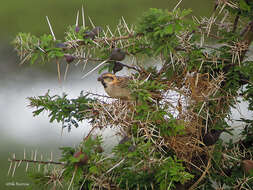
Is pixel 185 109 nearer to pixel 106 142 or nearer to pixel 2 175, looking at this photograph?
pixel 106 142

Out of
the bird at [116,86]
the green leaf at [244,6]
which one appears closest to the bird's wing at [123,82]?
the bird at [116,86]

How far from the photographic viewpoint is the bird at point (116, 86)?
766mm

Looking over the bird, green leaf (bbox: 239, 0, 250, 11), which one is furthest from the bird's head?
green leaf (bbox: 239, 0, 250, 11)

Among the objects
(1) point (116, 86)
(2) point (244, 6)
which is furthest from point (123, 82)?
(2) point (244, 6)

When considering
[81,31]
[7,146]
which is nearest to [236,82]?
[81,31]

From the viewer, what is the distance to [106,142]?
81cm

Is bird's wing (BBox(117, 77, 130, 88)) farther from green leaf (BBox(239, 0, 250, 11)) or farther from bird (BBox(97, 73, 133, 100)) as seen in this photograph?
green leaf (BBox(239, 0, 250, 11))

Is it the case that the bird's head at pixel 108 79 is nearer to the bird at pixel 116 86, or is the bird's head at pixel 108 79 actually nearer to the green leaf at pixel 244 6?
the bird at pixel 116 86

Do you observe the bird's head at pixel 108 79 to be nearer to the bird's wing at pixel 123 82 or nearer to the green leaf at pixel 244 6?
the bird's wing at pixel 123 82

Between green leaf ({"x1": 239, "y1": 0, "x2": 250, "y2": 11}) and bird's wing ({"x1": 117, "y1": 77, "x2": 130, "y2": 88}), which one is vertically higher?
green leaf ({"x1": 239, "y1": 0, "x2": 250, "y2": 11})

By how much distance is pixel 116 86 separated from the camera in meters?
0.77

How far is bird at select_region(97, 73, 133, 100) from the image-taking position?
2.51ft

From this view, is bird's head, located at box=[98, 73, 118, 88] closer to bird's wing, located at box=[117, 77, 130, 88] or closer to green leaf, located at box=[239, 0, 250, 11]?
bird's wing, located at box=[117, 77, 130, 88]

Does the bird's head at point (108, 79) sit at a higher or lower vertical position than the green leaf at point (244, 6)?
lower
